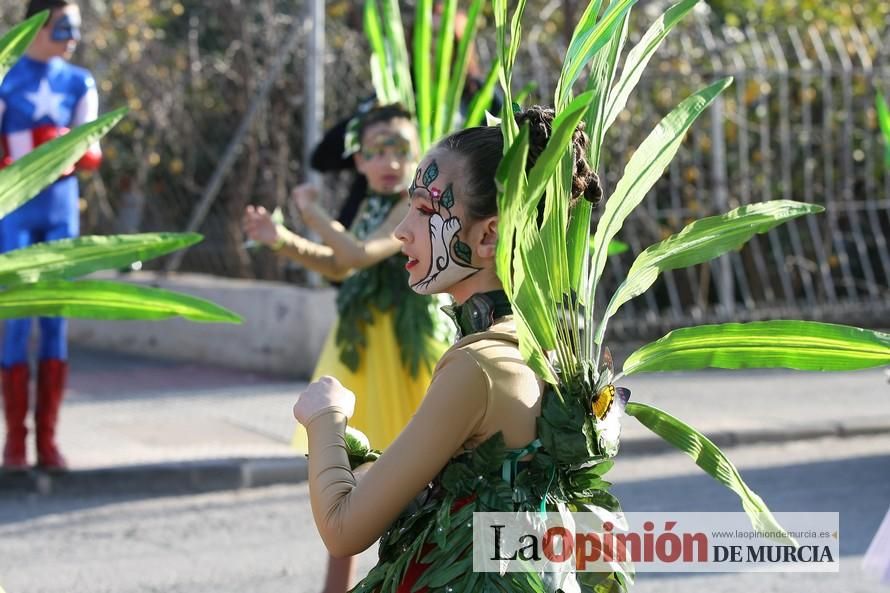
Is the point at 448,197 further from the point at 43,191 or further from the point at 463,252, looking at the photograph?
the point at 43,191

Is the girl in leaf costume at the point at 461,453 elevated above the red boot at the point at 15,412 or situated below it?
above

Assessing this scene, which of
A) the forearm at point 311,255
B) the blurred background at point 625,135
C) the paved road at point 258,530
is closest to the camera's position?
the forearm at point 311,255

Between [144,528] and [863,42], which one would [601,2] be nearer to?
[144,528]

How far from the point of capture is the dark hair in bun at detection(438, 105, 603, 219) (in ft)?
8.24

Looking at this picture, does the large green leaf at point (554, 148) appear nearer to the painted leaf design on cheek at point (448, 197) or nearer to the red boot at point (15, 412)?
the painted leaf design on cheek at point (448, 197)

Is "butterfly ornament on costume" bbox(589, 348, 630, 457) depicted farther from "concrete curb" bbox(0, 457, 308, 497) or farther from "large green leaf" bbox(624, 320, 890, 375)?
"concrete curb" bbox(0, 457, 308, 497)

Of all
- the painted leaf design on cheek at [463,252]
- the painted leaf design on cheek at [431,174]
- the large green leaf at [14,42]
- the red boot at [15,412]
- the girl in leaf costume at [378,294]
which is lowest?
the red boot at [15,412]

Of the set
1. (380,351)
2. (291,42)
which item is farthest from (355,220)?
(291,42)

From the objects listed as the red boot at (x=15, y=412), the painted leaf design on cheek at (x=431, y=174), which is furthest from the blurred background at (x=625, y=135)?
the painted leaf design on cheek at (x=431, y=174)

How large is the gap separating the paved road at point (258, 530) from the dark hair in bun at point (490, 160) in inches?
111

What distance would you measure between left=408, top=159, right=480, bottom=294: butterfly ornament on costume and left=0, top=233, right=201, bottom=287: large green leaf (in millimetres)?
612

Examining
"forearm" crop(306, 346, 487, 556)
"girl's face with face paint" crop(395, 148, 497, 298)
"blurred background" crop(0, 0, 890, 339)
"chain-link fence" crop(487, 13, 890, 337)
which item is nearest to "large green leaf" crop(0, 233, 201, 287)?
"girl's face with face paint" crop(395, 148, 497, 298)

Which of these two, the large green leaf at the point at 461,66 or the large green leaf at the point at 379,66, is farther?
the large green leaf at the point at 379,66

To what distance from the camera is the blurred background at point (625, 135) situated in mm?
10438
